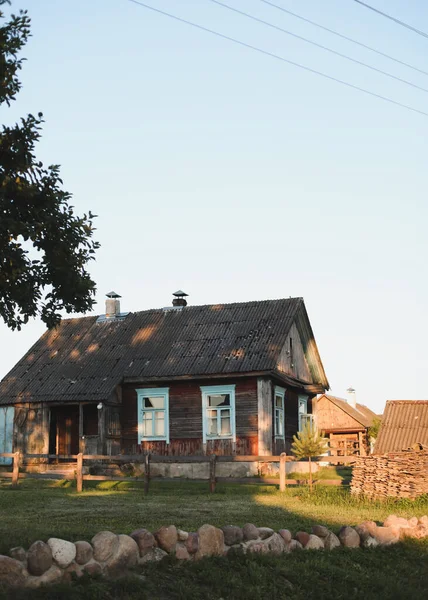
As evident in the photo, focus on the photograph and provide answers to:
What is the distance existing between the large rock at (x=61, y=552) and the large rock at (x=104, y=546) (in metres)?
0.32

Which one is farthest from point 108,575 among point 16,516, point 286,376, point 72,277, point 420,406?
point 286,376

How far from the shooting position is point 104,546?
878 centimetres

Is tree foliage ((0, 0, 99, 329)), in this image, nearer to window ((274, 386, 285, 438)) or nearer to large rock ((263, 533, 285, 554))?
large rock ((263, 533, 285, 554))

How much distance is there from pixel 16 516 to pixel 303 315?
73.7 feet

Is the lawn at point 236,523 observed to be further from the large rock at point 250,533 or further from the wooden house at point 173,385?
the wooden house at point 173,385

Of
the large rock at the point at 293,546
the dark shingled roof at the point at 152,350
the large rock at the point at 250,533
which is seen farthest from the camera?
the dark shingled roof at the point at 152,350

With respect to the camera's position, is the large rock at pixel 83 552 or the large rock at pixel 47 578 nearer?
the large rock at pixel 47 578

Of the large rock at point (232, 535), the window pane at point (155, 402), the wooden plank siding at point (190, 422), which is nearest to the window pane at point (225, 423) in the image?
the wooden plank siding at point (190, 422)

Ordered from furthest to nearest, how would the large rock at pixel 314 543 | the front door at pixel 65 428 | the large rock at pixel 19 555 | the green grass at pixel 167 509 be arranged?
the front door at pixel 65 428
the green grass at pixel 167 509
the large rock at pixel 314 543
the large rock at pixel 19 555

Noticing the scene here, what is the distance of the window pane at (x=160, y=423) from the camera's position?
3156 cm

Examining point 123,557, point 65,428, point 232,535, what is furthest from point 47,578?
point 65,428

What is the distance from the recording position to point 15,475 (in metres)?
23.5

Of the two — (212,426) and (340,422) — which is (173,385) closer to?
(212,426)

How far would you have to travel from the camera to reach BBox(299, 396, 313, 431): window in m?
35.1
